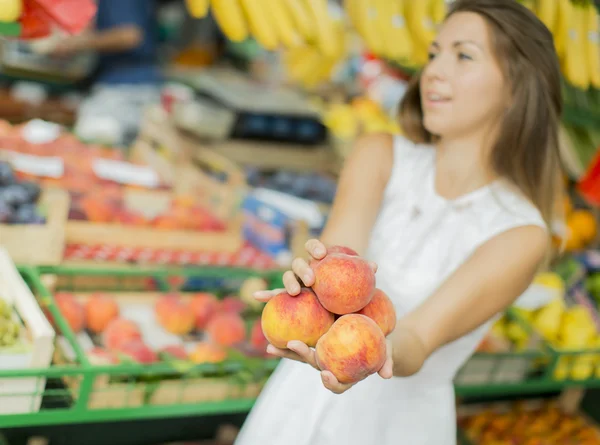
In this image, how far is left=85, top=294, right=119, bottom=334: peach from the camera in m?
2.40

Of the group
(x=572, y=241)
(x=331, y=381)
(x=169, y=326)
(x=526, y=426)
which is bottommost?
(x=526, y=426)

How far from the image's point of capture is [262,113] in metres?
4.05

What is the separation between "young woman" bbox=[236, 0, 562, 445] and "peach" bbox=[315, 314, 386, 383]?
482 mm

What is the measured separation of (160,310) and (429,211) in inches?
39.4

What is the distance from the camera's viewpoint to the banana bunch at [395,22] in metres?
2.77

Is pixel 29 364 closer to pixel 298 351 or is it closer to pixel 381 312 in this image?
pixel 298 351

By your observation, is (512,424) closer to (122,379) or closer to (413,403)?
(413,403)

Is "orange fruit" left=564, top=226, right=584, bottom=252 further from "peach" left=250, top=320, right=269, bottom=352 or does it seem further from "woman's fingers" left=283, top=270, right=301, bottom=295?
"woman's fingers" left=283, top=270, right=301, bottom=295

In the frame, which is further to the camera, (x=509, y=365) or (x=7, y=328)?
(x=509, y=365)

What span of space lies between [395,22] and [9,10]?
1532 mm

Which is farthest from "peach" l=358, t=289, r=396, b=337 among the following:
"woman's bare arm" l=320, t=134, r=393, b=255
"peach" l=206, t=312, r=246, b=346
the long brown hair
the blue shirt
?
the blue shirt

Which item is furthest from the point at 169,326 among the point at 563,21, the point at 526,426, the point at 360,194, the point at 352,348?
the point at 563,21

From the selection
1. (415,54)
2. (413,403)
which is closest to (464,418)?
(413,403)

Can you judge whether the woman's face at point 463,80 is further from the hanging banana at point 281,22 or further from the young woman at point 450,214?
the hanging banana at point 281,22
